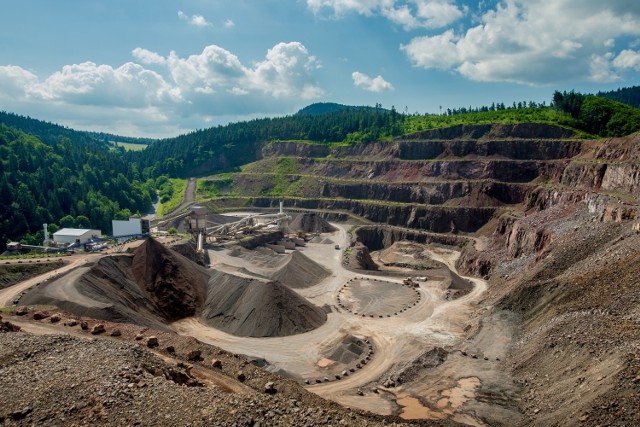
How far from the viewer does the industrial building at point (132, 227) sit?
8119cm

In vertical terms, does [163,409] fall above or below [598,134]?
below

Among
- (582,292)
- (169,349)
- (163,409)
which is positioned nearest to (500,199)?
(582,292)

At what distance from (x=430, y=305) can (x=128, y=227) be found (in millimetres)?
56966

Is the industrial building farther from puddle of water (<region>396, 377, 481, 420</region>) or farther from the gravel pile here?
puddle of water (<region>396, 377, 481, 420</region>)

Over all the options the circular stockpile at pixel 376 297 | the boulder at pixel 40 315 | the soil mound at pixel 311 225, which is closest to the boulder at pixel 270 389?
the boulder at pixel 40 315

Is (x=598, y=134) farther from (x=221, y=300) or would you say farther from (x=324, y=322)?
(x=221, y=300)

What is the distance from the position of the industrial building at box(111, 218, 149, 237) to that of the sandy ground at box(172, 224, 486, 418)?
36.5 metres

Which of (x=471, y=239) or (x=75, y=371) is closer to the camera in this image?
(x=75, y=371)

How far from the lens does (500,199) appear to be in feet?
323

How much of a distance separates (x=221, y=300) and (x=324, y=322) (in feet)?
39.1

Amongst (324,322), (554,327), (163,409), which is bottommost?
(324,322)

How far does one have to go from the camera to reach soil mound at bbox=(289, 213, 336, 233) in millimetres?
106456

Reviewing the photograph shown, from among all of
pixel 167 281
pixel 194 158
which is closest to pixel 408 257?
pixel 167 281

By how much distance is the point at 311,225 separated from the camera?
107062mm
